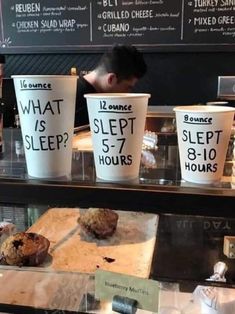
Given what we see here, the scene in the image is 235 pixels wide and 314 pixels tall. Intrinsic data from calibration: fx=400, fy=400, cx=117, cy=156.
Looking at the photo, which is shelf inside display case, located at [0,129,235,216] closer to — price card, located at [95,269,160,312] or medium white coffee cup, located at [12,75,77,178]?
medium white coffee cup, located at [12,75,77,178]

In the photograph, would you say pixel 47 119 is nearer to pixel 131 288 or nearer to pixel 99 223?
pixel 131 288

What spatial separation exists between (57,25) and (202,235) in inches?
87.0

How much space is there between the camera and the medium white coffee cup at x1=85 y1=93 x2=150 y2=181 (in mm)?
592

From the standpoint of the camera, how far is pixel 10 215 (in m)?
1.03

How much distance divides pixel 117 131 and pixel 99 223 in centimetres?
47

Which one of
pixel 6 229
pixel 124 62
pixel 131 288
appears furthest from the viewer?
pixel 124 62

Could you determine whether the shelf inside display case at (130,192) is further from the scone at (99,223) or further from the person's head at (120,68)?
the person's head at (120,68)

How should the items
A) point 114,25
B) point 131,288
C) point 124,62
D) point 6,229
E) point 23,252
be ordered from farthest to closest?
point 114,25 → point 124,62 → point 6,229 → point 23,252 → point 131,288

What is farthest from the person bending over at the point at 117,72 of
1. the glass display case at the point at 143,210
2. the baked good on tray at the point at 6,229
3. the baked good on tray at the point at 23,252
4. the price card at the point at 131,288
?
the price card at the point at 131,288

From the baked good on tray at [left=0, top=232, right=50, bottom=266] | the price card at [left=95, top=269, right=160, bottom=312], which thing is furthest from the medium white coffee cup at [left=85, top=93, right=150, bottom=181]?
the baked good on tray at [left=0, top=232, right=50, bottom=266]

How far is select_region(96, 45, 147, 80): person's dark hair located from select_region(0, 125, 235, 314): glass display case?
58.4 inches

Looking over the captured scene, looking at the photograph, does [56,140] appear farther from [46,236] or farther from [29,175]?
[46,236]

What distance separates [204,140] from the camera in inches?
23.1

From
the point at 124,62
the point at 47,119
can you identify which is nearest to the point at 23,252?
the point at 47,119
